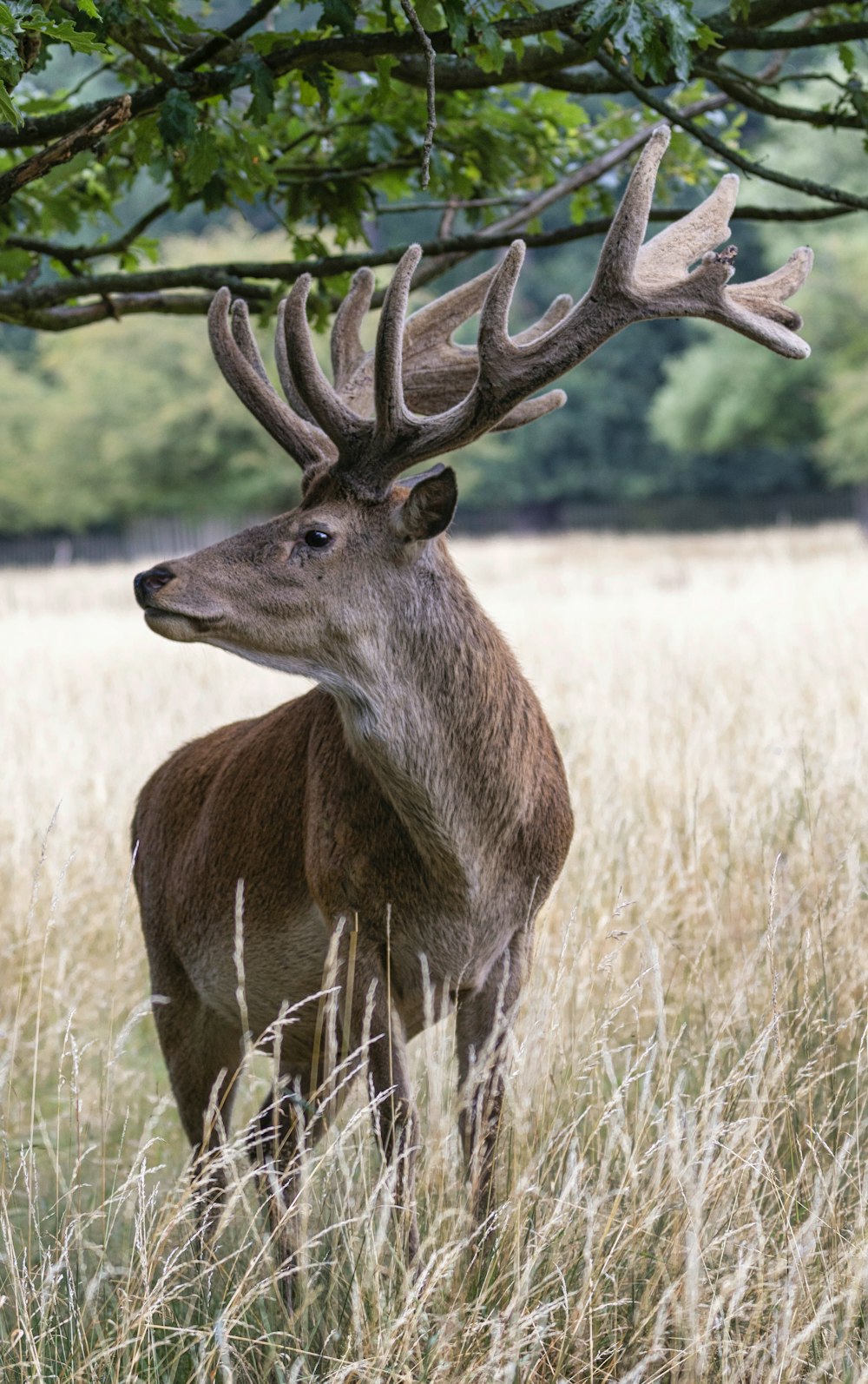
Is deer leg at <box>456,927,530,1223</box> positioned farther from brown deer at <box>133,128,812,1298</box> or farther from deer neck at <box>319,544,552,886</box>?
deer neck at <box>319,544,552,886</box>

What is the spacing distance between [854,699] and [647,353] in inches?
1841

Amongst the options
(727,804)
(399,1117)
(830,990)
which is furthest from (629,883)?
(399,1117)

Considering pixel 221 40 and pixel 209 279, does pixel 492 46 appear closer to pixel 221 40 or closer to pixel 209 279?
pixel 221 40

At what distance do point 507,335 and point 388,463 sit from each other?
38 centimetres

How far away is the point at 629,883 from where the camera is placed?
485cm

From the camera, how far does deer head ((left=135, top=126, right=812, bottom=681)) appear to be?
305cm

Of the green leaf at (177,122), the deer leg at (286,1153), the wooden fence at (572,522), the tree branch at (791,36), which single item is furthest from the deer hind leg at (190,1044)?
the wooden fence at (572,522)

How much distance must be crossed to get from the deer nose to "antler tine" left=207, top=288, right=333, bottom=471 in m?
0.60

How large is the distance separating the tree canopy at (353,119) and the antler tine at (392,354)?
201 mm

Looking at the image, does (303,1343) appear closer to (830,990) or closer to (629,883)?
(830,990)

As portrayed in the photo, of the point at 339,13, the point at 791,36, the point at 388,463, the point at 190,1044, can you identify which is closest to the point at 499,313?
the point at 388,463

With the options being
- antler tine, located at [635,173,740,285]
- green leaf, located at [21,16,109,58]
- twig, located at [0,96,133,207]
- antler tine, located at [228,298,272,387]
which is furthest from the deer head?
green leaf, located at [21,16,109,58]

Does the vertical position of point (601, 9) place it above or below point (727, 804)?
above

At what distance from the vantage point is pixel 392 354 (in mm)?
3139
